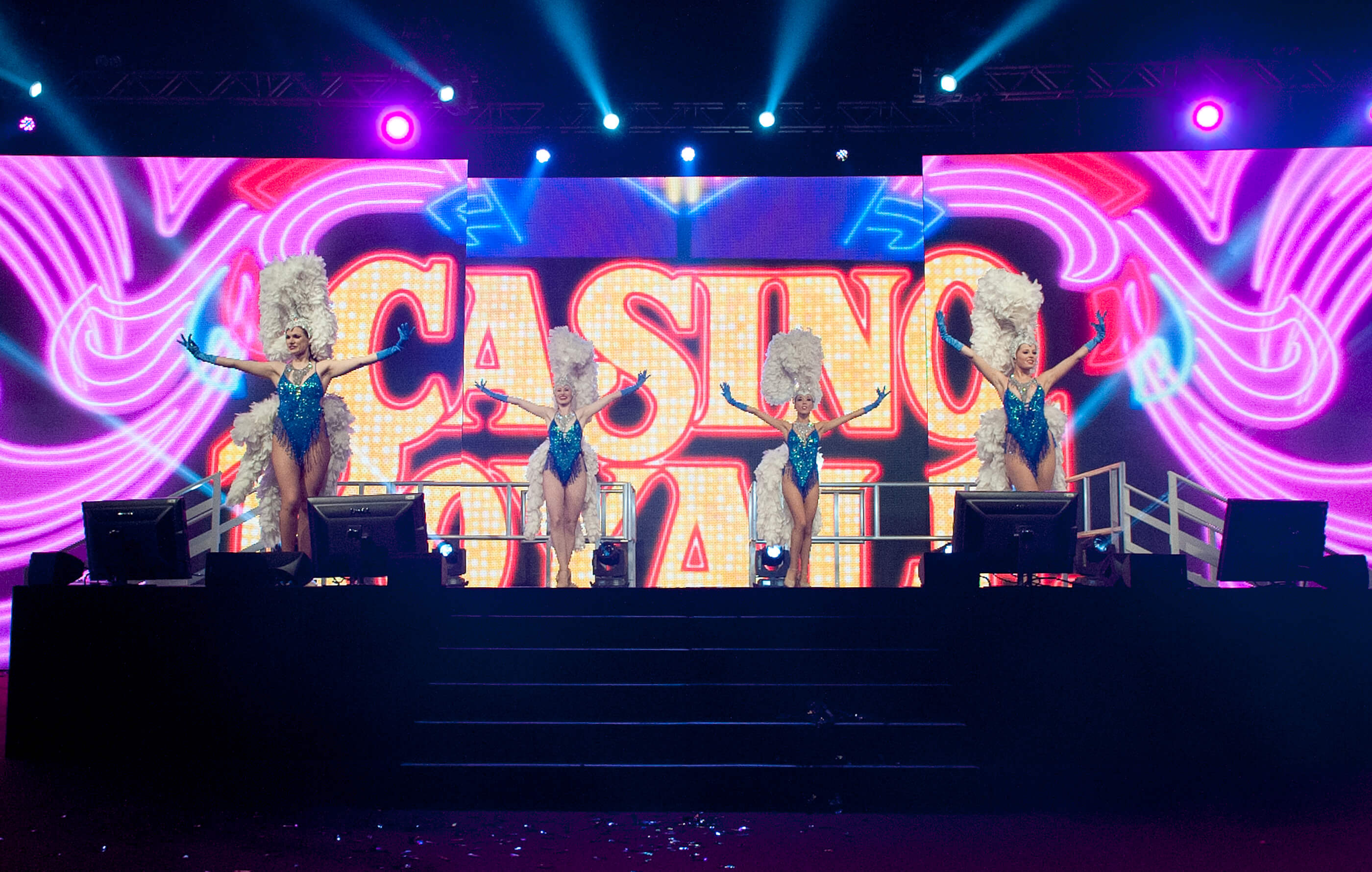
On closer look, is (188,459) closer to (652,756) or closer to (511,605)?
(511,605)

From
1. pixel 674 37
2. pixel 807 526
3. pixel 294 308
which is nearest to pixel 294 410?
pixel 294 308

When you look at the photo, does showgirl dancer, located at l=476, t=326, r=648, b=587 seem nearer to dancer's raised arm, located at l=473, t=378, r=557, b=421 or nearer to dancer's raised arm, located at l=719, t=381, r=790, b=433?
dancer's raised arm, located at l=473, t=378, r=557, b=421

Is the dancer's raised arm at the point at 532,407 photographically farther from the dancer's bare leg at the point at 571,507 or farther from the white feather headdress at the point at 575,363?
the dancer's bare leg at the point at 571,507

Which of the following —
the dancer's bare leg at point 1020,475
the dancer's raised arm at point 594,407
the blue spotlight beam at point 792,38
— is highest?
the blue spotlight beam at point 792,38

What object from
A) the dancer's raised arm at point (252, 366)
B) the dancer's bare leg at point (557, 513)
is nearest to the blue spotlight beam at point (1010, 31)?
the dancer's bare leg at point (557, 513)

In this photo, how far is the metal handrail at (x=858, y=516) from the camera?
7.41 m

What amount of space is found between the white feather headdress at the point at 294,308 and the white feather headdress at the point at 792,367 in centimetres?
312

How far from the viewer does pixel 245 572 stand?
14.8 ft

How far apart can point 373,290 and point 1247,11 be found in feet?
23.3

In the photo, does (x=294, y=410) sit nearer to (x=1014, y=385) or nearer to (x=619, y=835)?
(x=619, y=835)

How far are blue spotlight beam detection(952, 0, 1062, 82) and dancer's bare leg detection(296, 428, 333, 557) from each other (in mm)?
5328

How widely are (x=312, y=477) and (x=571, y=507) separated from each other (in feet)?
5.76

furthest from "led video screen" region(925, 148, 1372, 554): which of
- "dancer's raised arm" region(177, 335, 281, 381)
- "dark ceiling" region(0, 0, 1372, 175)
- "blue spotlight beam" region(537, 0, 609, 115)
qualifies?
"dancer's raised arm" region(177, 335, 281, 381)

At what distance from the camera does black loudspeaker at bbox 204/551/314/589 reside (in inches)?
175
